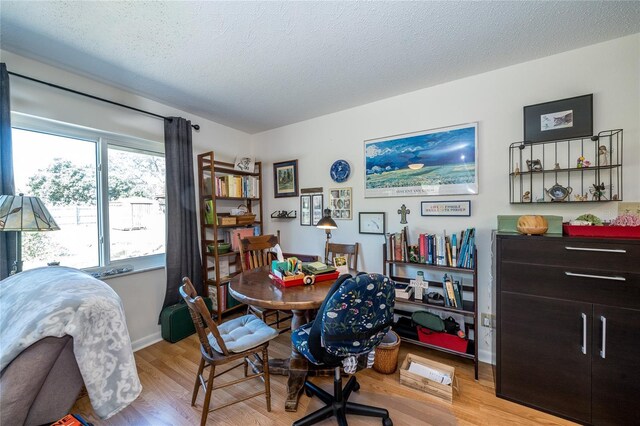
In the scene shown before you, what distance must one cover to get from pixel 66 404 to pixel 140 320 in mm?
1672

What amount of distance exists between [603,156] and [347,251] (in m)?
2.14

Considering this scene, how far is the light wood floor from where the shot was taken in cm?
153

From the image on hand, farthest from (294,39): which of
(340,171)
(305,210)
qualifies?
(305,210)

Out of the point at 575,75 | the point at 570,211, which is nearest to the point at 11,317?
the point at 570,211

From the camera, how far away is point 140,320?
2.40 meters

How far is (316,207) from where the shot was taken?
3.08m

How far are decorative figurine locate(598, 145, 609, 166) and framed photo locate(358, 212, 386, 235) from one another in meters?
1.64

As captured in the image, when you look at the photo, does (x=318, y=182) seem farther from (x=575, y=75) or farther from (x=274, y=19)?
(x=575, y=75)

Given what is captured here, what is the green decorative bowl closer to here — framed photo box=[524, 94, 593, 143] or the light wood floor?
the light wood floor

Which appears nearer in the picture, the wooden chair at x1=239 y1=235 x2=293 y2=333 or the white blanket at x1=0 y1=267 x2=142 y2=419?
the white blanket at x1=0 y1=267 x2=142 y2=419

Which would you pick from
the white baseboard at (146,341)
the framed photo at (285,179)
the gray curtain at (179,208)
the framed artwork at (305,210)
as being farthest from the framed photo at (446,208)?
the white baseboard at (146,341)

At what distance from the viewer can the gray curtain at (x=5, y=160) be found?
161 cm

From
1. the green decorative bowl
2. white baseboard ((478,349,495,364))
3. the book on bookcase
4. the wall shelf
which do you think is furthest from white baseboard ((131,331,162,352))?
the wall shelf

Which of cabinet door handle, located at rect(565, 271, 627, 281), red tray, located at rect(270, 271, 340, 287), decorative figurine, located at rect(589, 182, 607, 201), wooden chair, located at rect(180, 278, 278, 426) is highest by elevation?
decorative figurine, located at rect(589, 182, 607, 201)
